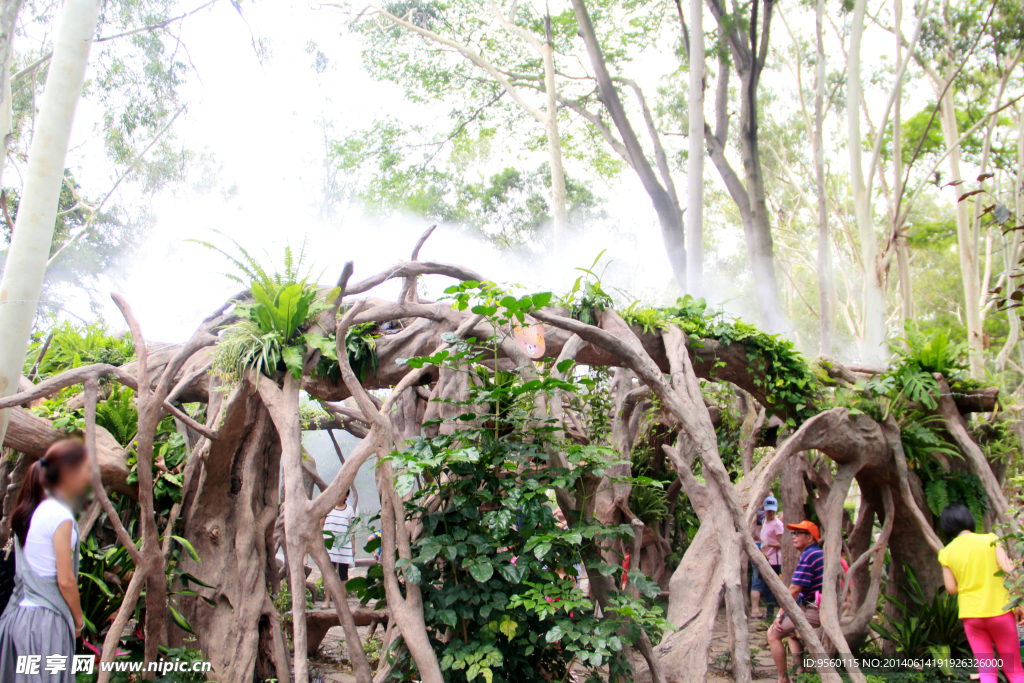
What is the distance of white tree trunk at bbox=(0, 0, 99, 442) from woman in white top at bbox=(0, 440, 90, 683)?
179 cm

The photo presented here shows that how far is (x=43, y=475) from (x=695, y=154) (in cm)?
829

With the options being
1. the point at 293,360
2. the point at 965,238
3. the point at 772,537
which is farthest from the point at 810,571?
the point at 965,238

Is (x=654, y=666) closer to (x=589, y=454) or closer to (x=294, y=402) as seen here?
(x=589, y=454)

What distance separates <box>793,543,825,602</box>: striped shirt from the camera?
15.3 ft

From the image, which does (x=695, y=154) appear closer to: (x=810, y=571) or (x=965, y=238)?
(x=965, y=238)

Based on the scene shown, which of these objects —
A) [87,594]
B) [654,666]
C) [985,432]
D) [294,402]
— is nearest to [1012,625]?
[654,666]

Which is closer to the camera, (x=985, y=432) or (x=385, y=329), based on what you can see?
(x=385, y=329)

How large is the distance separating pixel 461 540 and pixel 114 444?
2626 mm

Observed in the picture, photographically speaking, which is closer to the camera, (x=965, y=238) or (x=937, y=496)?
(x=937, y=496)

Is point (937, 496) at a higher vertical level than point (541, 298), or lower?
lower

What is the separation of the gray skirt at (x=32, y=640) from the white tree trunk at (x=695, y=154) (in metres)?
7.41

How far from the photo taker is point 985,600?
3.55 m

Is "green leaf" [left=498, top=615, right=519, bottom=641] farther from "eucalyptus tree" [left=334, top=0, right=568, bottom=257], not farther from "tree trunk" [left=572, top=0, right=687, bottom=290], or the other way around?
"eucalyptus tree" [left=334, top=0, right=568, bottom=257]

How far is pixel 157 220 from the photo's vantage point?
1130 cm
